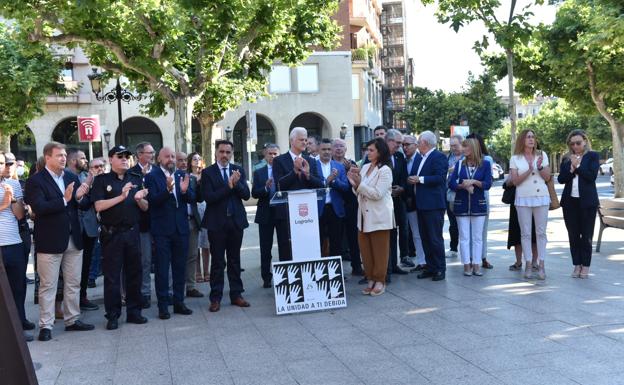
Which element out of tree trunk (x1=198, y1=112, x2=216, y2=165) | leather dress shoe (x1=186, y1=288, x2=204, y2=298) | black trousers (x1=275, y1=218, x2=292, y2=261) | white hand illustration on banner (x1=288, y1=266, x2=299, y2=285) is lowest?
leather dress shoe (x1=186, y1=288, x2=204, y2=298)

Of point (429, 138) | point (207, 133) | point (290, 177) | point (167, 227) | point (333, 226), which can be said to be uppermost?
point (207, 133)

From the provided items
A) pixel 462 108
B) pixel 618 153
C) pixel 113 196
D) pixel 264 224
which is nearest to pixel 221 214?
pixel 113 196

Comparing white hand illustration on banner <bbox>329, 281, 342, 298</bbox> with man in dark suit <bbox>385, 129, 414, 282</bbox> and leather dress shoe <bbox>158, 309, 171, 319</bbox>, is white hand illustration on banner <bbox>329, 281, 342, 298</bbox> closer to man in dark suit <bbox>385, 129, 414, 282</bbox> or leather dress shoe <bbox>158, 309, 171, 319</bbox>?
man in dark suit <bbox>385, 129, 414, 282</bbox>

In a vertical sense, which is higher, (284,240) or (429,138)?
(429,138)

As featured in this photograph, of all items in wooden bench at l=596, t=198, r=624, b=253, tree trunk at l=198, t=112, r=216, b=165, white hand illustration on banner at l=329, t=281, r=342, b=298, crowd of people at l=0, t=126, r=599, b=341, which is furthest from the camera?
tree trunk at l=198, t=112, r=216, b=165

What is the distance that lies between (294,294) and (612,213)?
693 centimetres

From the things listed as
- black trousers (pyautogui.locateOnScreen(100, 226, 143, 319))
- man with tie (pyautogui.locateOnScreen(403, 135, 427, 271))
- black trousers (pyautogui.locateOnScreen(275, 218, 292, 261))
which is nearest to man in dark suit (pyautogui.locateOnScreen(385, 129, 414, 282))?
man with tie (pyautogui.locateOnScreen(403, 135, 427, 271))

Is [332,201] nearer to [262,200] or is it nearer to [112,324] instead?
[262,200]

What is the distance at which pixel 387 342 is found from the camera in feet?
21.4

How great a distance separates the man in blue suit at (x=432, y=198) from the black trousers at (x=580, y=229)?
5.87 feet

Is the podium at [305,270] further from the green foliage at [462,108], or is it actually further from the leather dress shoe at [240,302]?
the green foliage at [462,108]

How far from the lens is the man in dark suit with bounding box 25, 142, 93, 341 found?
7.22 metres

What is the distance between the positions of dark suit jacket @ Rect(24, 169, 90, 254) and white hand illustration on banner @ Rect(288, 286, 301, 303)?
103 inches

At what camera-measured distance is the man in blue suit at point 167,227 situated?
8.20 metres
